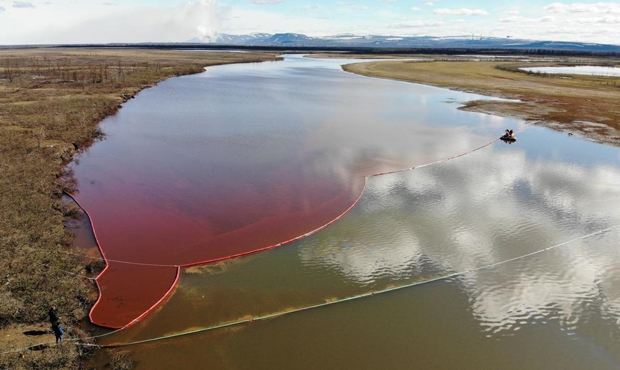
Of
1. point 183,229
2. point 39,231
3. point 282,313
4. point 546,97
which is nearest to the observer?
point 282,313

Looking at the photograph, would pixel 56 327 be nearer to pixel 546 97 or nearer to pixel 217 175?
pixel 217 175

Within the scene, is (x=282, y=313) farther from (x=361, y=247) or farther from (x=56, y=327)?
(x=56, y=327)

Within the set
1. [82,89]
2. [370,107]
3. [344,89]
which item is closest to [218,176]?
[370,107]

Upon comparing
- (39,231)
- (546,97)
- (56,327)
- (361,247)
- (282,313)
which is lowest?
(282,313)

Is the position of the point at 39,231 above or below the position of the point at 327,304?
above

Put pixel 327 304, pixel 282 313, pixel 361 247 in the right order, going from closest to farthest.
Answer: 1. pixel 282 313
2. pixel 327 304
3. pixel 361 247

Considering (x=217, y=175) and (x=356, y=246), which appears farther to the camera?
(x=217, y=175)

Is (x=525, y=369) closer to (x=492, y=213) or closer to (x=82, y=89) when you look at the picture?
(x=492, y=213)

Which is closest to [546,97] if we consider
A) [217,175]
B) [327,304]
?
[217,175]
